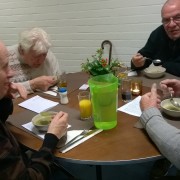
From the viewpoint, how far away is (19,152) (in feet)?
3.86

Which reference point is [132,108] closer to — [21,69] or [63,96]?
[63,96]

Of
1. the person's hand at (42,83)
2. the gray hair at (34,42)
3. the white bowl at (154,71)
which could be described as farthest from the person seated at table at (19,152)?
the white bowl at (154,71)

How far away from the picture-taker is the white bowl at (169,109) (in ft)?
4.49

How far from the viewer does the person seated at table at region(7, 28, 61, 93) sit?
2.08 meters

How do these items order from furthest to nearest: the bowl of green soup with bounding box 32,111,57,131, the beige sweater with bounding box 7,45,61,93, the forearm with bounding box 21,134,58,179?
the beige sweater with bounding box 7,45,61,93
the bowl of green soup with bounding box 32,111,57,131
the forearm with bounding box 21,134,58,179

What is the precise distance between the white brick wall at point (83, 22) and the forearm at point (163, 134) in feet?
7.29

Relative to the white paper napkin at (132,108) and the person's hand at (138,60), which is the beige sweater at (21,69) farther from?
the white paper napkin at (132,108)

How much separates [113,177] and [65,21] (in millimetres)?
2384

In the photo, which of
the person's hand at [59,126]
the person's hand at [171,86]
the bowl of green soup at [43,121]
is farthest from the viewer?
the person's hand at [171,86]

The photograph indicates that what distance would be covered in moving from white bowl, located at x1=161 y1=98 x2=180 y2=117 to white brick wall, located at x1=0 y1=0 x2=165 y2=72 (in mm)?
1908

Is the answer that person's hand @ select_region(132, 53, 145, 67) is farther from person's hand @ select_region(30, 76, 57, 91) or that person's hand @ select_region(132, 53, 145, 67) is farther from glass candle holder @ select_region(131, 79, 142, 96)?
person's hand @ select_region(30, 76, 57, 91)

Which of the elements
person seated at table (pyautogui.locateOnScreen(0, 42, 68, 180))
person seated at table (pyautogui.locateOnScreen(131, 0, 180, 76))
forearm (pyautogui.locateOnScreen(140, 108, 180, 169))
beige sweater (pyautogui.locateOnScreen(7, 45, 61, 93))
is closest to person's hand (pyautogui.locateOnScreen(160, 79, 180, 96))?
forearm (pyautogui.locateOnScreen(140, 108, 180, 169))

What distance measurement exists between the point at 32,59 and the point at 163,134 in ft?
4.98

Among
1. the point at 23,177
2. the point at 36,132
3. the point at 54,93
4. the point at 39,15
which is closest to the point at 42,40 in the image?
the point at 54,93
